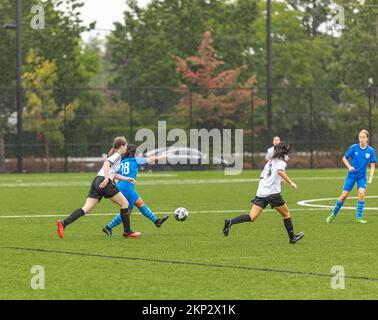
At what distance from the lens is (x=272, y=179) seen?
16.8 metres

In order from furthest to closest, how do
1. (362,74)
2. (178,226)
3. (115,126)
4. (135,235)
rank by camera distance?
(362,74), (115,126), (178,226), (135,235)

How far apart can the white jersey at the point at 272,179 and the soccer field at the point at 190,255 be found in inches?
34.7

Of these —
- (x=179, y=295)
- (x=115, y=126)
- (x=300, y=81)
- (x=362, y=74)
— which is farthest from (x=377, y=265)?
(x=300, y=81)

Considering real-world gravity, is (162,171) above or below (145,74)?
below

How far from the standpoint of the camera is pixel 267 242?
17.0 m

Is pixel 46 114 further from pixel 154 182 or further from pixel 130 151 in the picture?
pixel 130 151

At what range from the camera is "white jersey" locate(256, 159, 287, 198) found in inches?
658

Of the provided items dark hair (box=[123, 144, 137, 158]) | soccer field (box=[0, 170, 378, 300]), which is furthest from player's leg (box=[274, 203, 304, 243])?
dark hair (box=[123, 144, 137, 158])

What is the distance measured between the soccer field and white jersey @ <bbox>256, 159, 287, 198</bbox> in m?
0.88

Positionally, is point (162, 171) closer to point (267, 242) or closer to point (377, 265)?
point (267, 242)

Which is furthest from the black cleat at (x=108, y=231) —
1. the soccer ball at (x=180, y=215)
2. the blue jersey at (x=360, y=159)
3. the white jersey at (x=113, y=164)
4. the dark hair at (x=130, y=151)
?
the blue jersey at (x=360, y=159)

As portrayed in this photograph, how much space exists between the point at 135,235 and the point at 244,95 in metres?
42.6

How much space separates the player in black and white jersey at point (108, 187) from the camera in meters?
17.3

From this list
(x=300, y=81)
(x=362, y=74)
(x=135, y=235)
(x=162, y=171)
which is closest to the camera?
(x=135, y=235)
